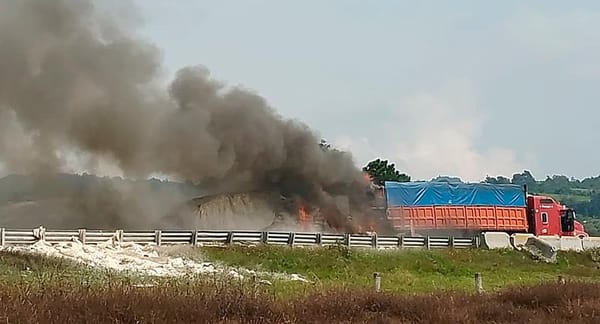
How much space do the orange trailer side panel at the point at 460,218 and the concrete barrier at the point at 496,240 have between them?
382 centimetres

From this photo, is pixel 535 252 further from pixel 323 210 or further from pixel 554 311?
pixel 554 311

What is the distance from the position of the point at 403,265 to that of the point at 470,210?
47.3 feet

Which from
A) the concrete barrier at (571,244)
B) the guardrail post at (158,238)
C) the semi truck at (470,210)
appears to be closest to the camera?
the guardrail post at (158,238)

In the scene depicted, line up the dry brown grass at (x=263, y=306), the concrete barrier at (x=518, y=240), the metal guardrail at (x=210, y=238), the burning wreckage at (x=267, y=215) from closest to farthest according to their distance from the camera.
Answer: the dry brown grass at (x=263, y=306) < the metal guardrail at (x=210, y=238) < the concrete barrier at (x=518, y=240) < the burning wreckage at (x=267, y=215)

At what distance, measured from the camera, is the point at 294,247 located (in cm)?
3578

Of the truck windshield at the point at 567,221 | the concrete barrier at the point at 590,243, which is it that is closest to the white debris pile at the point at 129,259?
the concrete barrier at the point at 590,243

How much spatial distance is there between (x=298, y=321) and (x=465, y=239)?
1231 inches

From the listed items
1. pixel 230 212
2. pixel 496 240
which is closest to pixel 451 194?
pixel 496 240

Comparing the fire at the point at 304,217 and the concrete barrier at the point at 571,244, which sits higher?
the fire at the point at 304,217

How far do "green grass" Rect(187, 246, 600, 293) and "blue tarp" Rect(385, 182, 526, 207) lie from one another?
7.23 m

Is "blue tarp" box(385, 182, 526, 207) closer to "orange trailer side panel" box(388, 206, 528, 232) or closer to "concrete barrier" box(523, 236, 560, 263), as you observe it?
"orange trailer side panel" box(388, 206, 528, 232)

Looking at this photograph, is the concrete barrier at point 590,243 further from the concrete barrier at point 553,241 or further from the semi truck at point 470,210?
the semi truck at point 470,210

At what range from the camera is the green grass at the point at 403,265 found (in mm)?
31078

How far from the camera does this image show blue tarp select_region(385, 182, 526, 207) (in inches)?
1869
